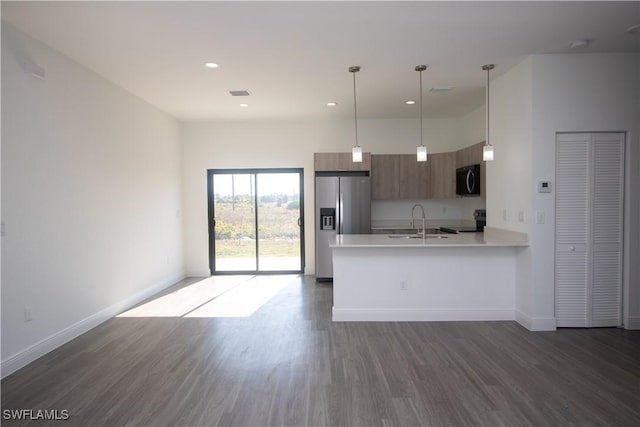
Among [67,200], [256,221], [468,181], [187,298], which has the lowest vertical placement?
[187,298]

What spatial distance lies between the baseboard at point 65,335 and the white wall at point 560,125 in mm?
4622

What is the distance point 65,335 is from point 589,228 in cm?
530

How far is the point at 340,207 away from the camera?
5.88 m

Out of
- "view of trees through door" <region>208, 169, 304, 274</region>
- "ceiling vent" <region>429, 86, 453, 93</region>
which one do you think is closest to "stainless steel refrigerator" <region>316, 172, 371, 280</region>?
"view of trees through door" <region>208, 169, 304, 274</region>

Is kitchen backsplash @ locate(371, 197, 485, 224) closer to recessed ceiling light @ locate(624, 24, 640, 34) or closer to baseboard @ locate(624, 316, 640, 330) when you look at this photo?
baseboard @ locate(624, 316, 640, 330)

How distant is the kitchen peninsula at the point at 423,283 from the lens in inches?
158

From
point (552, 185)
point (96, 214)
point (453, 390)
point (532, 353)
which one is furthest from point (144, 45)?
point (532, 353)

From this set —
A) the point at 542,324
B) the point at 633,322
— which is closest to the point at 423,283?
the point at 542,324

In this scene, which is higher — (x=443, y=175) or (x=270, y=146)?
(x=270, y=146)

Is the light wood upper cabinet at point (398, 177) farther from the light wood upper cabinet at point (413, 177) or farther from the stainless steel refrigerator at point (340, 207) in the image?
the stainless steel refrigerator at point (340, 207)

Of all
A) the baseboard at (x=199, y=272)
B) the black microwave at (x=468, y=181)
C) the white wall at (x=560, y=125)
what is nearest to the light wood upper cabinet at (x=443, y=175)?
the black microwave at (x=468, y=181)

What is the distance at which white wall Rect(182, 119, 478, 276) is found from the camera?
252 inches

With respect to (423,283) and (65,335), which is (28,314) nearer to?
(65,335)

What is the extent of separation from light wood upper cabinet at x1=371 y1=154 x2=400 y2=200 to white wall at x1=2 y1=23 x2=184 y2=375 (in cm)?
351
